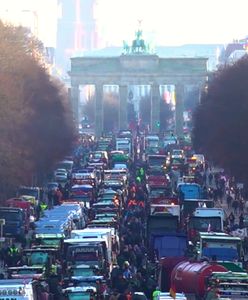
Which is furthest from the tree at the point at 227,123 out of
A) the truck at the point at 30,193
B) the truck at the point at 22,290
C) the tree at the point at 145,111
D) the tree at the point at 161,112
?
the tree at the point at 145,111

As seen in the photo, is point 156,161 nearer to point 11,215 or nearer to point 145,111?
point 11,215

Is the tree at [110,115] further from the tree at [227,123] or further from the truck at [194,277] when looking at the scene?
the truck at [194,277]

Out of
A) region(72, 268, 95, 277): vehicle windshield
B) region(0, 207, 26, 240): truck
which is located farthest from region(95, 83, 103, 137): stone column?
region(72, 268, 95, 277): vehicle windshield

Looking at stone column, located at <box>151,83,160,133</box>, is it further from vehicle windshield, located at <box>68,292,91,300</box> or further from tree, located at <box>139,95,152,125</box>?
vehicle windshield, located at <box>68,292,91,300</box>

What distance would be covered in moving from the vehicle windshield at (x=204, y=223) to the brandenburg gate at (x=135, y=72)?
305 ft

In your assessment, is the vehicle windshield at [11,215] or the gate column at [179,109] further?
the gate column at [179,109]

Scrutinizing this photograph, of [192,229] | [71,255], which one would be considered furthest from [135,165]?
[71,255]

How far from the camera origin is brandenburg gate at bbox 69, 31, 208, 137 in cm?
14488

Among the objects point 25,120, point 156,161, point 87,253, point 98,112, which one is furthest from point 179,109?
point 87,253

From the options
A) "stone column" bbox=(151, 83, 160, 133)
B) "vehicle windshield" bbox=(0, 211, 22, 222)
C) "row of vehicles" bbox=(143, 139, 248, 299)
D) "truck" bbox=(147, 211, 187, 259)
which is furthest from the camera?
"stone column" bbox=(151, 83, 160, 133)

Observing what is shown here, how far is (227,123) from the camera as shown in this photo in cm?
8100

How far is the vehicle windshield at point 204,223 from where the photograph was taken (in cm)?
5072

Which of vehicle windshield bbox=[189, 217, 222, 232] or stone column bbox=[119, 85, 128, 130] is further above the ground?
stone column bbox=[119, 85, 128, 130]

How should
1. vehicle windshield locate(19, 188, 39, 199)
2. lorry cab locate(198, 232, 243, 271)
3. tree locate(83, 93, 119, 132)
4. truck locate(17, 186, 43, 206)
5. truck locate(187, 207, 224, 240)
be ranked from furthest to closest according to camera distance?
tree locate(83, 93, 119, 132)
vehicle windshield locate(19, 188, 39, 199)
truck locate(17, 186, 43, 206)
truck locate(187, 207, 224, 240)
lorry cab locate(198, 232, 243, 271)
